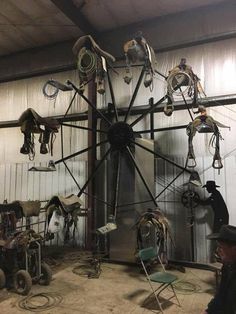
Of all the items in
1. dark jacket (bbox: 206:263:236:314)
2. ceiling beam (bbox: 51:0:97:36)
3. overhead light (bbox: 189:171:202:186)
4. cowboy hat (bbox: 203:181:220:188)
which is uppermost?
ceiling beam (bbox: 51:0:97:36)

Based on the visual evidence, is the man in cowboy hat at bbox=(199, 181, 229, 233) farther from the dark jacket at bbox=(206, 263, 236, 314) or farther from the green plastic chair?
the dark jacket at bbox=(206, 263, 236, 314)

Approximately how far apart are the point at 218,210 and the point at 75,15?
178 inches

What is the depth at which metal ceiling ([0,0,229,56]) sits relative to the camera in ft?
19.3

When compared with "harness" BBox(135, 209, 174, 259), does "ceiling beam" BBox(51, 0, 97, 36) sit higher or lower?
higher

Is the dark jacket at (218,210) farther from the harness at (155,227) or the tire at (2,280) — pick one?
the tire at (2,280)

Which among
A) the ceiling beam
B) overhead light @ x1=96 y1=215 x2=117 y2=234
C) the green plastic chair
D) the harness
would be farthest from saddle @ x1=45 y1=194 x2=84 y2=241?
the ceiling beam

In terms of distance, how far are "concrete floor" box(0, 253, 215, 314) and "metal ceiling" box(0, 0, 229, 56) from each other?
473 centimetres

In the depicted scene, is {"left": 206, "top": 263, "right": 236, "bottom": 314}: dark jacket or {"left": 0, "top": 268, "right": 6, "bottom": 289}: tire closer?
{"left": 206, "top": 263, "right": 236, "bottom": 314}: dark jacket

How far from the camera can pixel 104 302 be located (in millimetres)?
3828

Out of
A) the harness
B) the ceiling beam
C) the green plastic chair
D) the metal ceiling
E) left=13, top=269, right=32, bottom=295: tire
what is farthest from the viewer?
the metal ceiling

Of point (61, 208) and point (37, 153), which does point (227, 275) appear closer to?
point (61, 208)

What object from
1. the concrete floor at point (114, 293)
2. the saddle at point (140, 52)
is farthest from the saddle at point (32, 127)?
the concrete floor at point (114, 293)

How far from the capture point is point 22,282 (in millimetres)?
4156

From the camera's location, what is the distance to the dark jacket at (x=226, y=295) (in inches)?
85.9
